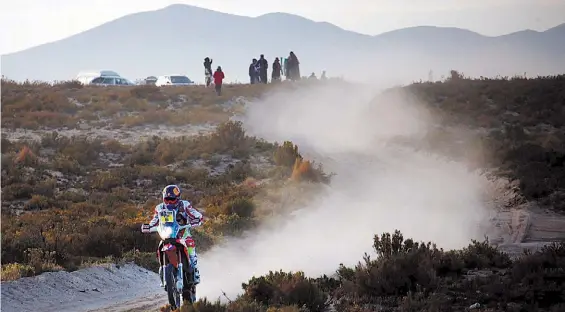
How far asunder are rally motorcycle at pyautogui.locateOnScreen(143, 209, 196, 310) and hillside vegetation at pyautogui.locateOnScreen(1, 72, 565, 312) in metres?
0.95

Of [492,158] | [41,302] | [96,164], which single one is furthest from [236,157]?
[41,302]

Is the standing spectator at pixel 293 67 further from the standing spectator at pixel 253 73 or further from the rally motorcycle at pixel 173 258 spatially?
the rally motorcycle at pixel 173 258

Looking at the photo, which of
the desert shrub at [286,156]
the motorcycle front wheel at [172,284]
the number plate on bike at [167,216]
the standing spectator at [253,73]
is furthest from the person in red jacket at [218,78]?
the motorcycle front wheel at [172,284]

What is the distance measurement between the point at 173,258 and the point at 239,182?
17.4 metres

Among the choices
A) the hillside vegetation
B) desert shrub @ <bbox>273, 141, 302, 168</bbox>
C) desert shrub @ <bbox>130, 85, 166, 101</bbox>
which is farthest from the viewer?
desert shrub @ <bbox>130, 85, 166, 101</bbox>

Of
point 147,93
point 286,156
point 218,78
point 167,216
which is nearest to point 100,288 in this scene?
point 167,216

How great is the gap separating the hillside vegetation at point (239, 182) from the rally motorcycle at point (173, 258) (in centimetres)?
95

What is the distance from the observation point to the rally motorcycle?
10758 millimetres

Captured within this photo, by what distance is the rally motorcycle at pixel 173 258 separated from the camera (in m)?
10.8

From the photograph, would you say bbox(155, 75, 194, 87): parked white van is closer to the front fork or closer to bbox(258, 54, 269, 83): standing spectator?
bbox(258, 54, 269, 83): standing spectator

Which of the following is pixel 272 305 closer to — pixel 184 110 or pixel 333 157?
pixel 333 157

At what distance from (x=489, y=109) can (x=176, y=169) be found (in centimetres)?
1759

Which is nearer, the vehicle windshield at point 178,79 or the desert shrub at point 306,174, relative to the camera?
the desert shrub at point 306,174

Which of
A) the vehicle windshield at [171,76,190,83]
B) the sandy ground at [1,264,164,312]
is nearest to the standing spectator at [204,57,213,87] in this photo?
the vehicle windshield at [171,76,190,83]
